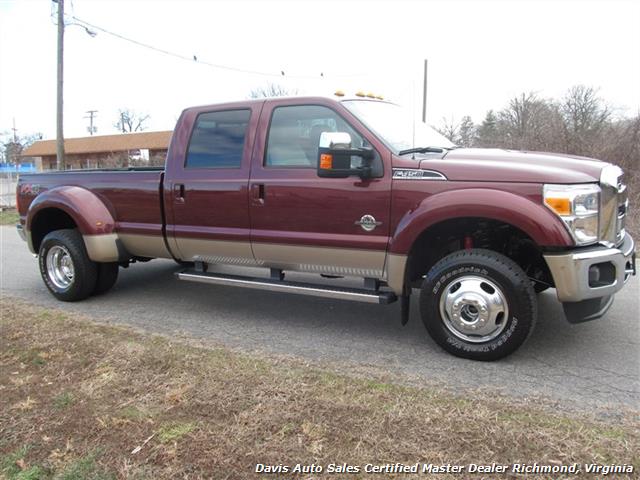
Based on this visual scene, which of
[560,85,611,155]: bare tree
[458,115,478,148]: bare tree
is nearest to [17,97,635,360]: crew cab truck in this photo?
[560,85,611,155]: bare tree

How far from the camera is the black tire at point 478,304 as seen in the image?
11.4 ft

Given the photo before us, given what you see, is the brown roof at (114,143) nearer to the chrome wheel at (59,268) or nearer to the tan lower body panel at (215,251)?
the chrome wheel at (59,268)

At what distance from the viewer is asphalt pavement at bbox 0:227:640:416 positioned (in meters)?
3.30

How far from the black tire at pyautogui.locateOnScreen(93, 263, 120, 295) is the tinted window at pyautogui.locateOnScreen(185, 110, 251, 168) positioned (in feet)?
5.62

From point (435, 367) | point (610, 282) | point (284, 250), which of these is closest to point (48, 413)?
point (284, 250)

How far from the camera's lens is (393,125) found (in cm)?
439

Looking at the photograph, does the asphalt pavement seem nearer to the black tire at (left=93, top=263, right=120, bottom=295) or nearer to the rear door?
the black tire at (left=93, top=263, right=120, bottom=295)

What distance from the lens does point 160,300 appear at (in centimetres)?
570

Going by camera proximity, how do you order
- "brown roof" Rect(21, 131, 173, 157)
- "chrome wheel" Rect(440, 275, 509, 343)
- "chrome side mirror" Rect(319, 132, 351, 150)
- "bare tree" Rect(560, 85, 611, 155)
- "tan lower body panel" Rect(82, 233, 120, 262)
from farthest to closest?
1. "brown roof" Rect(21, 131, 173, 157)
2. "bare tree" Rect(560, 85, 611, 155)
3. "tan lower body panel" Rect(82, 233, 120, 262)
4. "chrome side mirror" Rect(319, 132, 351, 150)
5. "chrome wheel" Rect(440, 275, 509, 343)

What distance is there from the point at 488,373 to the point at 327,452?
1473mm

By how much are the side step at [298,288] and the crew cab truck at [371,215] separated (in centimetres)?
2

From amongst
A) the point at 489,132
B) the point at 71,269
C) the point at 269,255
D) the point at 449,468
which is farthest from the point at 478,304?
the point at 489,132

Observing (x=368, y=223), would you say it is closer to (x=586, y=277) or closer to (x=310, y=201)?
(x=310, y=201)

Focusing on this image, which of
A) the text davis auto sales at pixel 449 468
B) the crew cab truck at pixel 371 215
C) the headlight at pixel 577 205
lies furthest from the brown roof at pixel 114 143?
the text davis auto sales at pixel 449 468
